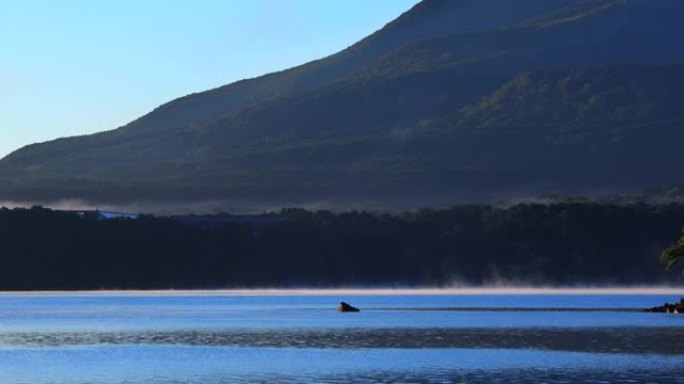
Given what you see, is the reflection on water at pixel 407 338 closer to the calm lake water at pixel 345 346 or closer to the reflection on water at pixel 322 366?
the calm lake water at pixel 345 346

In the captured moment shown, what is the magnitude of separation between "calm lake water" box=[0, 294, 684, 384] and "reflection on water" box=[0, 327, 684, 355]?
0.30ft

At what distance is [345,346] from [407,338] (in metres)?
8.30

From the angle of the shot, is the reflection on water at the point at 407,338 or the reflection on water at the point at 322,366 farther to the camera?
the reflection on water at the point at 407,338

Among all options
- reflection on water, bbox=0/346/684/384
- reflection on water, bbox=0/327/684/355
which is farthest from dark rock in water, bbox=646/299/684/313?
reflection on water, bbox=0/346/684/384

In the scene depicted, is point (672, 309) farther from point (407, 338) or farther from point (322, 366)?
point (322, 366)

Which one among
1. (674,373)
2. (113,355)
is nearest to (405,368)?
(674,373)

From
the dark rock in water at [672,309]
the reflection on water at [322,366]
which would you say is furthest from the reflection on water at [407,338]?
the dark rock in water at [672,309]

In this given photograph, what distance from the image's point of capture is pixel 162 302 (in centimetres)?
18900

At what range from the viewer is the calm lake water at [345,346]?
7469 centimetres

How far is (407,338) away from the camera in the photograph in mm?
102375

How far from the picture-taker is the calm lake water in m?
74.7

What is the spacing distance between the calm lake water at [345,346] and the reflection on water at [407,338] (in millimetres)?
91

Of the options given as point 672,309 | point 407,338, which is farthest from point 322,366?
point 672,309

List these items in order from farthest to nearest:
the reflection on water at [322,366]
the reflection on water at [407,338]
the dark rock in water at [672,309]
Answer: the dark rock in water at [672,309], the reflection on water at [407,338], the reflection on water at [322,366]
